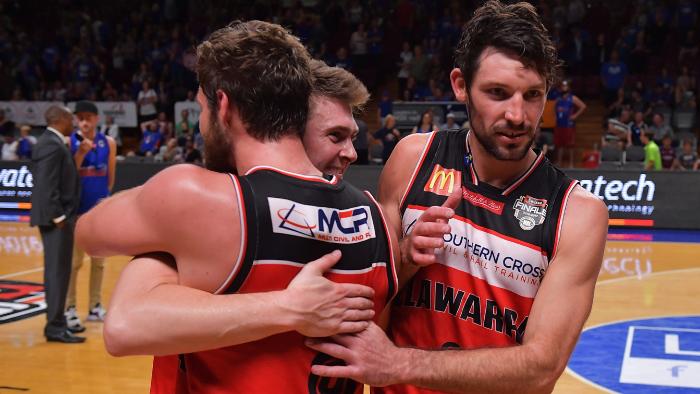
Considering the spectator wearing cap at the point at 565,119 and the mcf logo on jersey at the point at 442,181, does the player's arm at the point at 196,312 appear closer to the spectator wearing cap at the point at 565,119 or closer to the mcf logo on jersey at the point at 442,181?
the mcf logo on jersey at the point at 442,181

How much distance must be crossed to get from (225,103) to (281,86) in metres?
0.14

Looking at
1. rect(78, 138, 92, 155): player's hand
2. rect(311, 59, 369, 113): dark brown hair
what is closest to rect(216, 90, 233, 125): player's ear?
rect(311, 59, 369, 113): dark brown hair

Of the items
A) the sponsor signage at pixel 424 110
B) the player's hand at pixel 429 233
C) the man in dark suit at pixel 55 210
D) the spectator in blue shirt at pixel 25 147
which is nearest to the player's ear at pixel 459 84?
the player's hand at pixel 429 233

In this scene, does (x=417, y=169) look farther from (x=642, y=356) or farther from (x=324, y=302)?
(x=642, y=356)

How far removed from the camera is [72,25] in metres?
24.1

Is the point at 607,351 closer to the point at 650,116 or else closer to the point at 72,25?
the point at 650,116

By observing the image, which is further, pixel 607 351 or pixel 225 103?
pixel 607 351

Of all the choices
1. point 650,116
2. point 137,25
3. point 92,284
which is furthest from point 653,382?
point 137,25

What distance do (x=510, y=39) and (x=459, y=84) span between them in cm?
26

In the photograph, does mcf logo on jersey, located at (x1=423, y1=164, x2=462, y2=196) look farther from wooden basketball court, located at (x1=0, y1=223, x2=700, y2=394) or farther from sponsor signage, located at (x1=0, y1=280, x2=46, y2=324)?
sponsor signage, located at (x1=0, y1=280, x2=46, y2=324)

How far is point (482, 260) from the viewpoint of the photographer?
103 inches

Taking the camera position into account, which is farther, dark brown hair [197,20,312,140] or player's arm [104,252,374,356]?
dark brown hair [197,20,312,140]

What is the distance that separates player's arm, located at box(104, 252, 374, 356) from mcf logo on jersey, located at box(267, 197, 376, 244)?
72 mm

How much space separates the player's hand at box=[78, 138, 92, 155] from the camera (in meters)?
7.69
